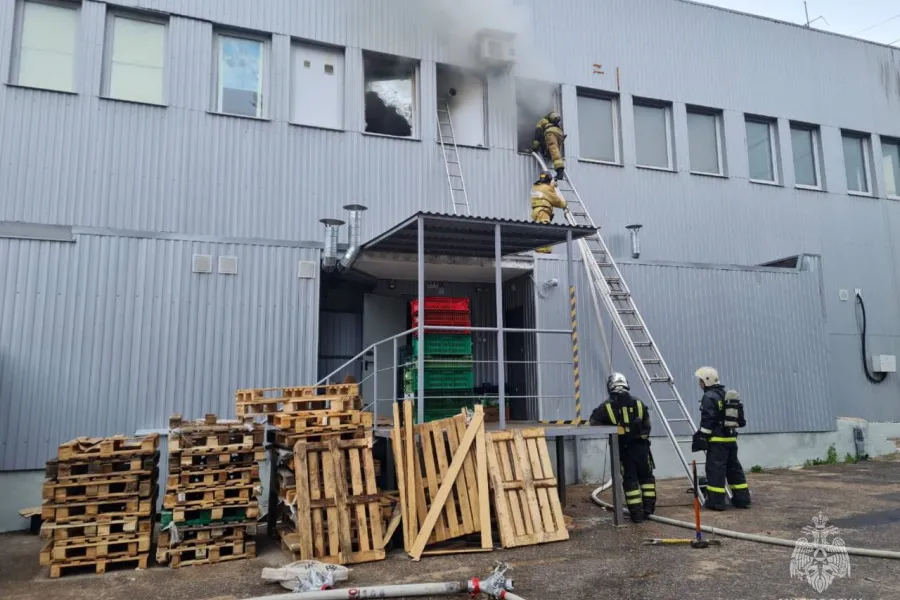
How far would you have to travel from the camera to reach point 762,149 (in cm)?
1590

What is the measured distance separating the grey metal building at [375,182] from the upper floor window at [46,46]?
0.12 ft

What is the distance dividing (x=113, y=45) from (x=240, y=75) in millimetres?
2108

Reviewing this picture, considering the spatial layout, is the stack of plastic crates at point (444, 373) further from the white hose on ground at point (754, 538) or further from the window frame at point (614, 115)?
the window frame at point (614, 115)

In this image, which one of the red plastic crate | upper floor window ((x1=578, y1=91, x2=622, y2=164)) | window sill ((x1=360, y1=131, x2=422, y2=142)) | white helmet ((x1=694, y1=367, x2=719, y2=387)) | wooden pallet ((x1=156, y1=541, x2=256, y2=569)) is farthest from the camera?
upper floor window ((x1=578, y1=91, x2=622, y2=164))

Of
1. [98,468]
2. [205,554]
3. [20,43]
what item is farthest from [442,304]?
[20,43]

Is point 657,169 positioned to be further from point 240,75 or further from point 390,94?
point 240,75

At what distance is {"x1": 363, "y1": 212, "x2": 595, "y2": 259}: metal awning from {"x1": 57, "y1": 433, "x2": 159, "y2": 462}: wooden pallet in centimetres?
397

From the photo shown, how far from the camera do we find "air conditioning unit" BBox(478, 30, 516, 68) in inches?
510

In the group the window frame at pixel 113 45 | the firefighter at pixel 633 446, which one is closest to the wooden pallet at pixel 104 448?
the firefighter at pixel 633 446

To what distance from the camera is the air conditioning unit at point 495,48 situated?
13.0 meters

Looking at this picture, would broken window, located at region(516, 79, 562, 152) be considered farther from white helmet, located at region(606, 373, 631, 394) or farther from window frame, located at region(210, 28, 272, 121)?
white helmet, located at region(606, 373, 631, 394)

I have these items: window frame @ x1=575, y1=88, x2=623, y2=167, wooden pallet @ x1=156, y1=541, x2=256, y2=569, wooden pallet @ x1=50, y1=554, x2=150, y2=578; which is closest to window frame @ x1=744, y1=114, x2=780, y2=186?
window frame @ x1=575, y1=88, x2=623, y2=167

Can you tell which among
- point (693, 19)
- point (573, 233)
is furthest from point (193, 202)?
point (693, 19)

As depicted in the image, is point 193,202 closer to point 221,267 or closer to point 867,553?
point 221,267
